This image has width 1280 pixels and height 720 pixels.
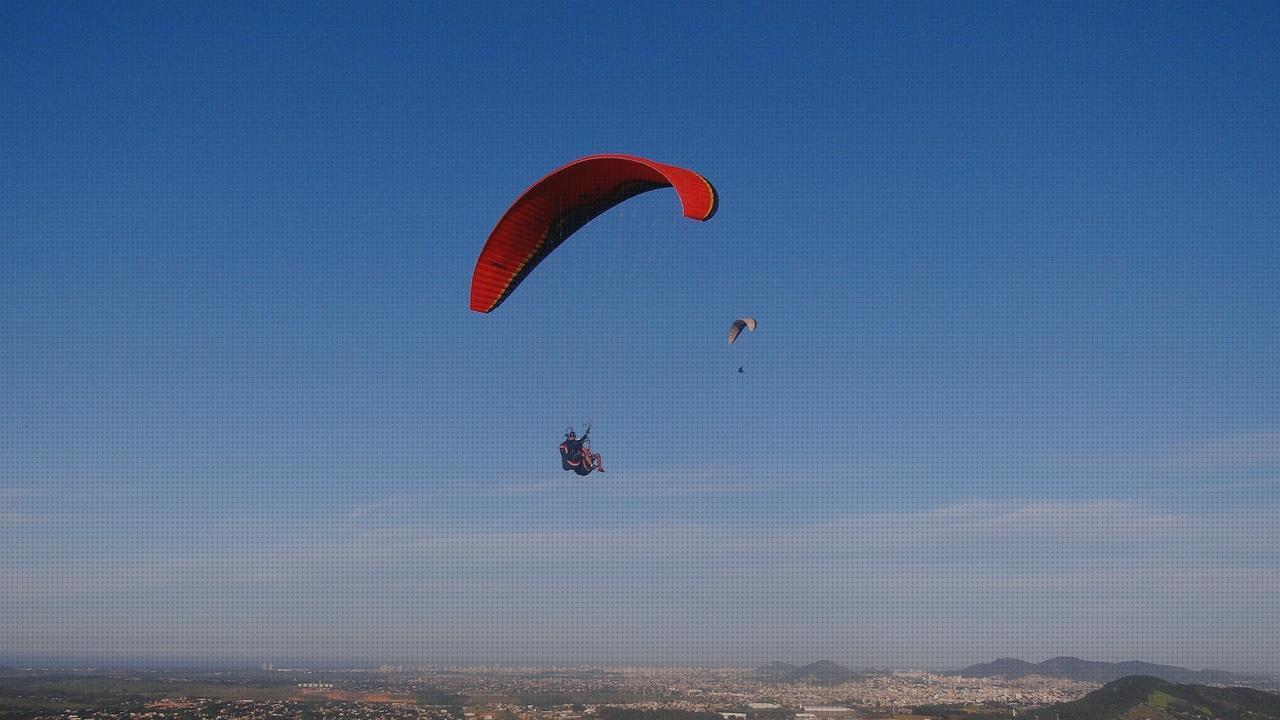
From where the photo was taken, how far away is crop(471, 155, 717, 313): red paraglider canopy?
21.4 m

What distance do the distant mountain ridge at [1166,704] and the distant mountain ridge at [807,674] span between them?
47.5 metres

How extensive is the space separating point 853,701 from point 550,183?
69.0 meters

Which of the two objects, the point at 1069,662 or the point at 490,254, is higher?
the point at 490,254

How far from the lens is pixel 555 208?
23359 millimetres

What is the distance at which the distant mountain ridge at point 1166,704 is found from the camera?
61.3m

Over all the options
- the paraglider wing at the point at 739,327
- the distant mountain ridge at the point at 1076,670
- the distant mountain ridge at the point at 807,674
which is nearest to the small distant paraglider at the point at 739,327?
the paraglider wing at the point at 739,327

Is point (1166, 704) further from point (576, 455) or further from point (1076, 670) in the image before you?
point (1076, 670)

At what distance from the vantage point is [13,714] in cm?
5384

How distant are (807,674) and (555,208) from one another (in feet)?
412

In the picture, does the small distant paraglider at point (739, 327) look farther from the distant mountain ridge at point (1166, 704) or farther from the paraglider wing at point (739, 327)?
the distant mountain ridge at point (1166, 704)

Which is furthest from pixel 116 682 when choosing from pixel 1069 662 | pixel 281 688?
pixel 1069 662

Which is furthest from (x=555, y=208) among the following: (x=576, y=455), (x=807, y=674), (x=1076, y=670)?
(x=1076, y=670)

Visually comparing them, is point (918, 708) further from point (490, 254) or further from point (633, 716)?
point (490, 254)

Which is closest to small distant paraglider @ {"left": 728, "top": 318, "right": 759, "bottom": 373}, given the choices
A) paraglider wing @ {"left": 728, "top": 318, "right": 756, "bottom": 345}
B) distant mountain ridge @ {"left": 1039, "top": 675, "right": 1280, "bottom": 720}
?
paraglider wing @ {"left": 728, "top": 318, "right": 756, "bottom": 345}
